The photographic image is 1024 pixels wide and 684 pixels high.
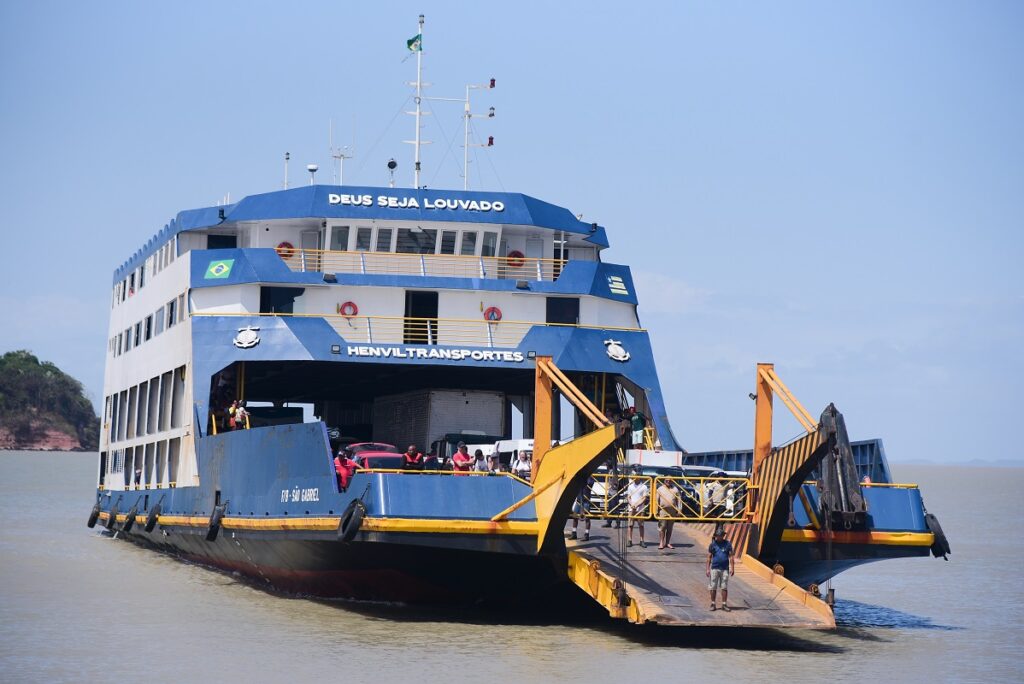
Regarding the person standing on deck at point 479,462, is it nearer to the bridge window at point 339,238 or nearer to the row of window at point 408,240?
the row of window at point 408,240

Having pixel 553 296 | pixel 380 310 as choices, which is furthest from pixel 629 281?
pixel 380 310

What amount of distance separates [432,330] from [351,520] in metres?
8.70

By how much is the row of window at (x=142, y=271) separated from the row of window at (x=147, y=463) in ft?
13.5

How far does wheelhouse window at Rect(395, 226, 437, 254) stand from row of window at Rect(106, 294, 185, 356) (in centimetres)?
491

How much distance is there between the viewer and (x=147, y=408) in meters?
35.7

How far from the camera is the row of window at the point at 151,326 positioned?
3231cm

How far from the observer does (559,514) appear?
66.9ft

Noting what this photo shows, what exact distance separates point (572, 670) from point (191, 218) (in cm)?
1766

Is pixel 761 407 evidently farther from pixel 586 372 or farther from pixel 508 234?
pixel 508 234

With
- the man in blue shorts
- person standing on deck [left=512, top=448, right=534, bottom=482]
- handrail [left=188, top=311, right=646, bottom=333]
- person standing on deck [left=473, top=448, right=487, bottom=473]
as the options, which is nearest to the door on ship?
handrail [left=188, top=311, right=646, bottom=333]

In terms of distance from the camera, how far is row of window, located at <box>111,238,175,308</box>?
1377 inches

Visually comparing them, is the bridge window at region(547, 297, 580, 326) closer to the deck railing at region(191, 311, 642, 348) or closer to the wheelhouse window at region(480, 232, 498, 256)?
the deck railing at region(191, 311, 642, 348)

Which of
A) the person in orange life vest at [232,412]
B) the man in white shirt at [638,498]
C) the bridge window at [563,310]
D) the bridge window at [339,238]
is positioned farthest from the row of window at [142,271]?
the man in white shirt at [638,498]

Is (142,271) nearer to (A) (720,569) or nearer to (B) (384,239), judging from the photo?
(B) (384,239)
